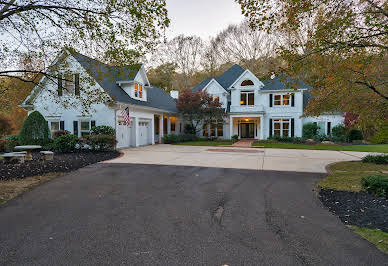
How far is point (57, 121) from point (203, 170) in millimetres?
13864

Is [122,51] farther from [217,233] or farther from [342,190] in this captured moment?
[342,190]

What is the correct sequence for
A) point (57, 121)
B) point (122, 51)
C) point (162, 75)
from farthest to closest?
A: point (162, 75)
point (57, 121)
point (122, 51)

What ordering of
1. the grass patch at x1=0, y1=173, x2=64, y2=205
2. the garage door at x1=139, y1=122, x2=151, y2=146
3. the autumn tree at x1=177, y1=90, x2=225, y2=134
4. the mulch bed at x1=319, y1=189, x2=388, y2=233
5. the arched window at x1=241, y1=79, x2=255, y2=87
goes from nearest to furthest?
the mulch bed at x1=319, y1=189, x2=388, y2=233 → the grass patch at x1=0, y1=173, x2=64, y2=205 → the garage door at x1=139, y1=122, x2=151, y2=146 → the autumn tree at x1=177, y1=90, x2=225, y2=134 → the arched window at x1=241, y1=79, x2=255, y2=87

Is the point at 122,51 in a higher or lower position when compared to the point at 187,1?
lower

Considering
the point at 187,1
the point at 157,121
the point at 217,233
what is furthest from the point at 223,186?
the point at 157,121

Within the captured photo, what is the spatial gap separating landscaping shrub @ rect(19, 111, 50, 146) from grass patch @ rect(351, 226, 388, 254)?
16386 mm

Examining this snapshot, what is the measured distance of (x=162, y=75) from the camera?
121 ft

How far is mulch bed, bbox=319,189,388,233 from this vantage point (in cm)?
398

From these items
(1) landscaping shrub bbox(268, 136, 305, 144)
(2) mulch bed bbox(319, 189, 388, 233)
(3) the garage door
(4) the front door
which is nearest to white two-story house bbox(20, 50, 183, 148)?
(3) the garage door

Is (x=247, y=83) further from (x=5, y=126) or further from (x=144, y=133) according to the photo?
(x=5, y=126)

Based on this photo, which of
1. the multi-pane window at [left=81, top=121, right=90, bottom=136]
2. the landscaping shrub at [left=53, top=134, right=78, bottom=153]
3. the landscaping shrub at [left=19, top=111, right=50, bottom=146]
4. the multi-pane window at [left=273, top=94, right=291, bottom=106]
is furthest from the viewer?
the multi-pane window at [left=273, top=94, right=291, bottom=106]

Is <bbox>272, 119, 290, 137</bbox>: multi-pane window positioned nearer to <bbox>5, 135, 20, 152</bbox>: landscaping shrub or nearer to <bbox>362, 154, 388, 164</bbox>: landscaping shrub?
<bbox>362, 154, 388, 164</bbox>: landscaping shrub

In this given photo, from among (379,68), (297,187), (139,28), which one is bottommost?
(297,187)

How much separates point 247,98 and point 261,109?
6.60 ft
